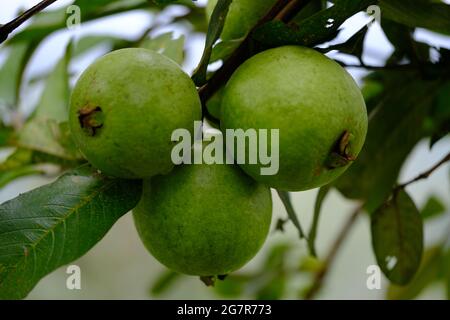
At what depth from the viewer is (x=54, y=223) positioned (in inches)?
39.1

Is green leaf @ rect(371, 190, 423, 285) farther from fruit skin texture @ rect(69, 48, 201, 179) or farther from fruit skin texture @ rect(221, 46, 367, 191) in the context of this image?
fruit skin texture @ rect(69, 48, 201, 179)

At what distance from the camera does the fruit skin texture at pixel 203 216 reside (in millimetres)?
1001

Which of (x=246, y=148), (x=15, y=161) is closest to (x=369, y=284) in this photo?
(x=246, y=148)

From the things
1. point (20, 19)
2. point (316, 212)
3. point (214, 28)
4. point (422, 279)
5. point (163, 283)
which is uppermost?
point (20, 19)

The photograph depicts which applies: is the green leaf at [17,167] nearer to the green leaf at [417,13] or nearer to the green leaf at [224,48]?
the green leaf at [224,48]

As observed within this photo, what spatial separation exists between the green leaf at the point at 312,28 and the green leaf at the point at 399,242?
54 cm

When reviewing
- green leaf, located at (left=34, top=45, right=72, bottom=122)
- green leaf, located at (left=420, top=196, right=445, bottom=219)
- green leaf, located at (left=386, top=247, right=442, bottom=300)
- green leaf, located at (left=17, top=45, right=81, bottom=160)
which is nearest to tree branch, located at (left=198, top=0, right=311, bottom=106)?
green leaf, located at (left=17, top=45, right=81, bottom=160)

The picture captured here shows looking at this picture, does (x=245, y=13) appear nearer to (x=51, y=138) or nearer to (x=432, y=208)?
(x=51, y=138)

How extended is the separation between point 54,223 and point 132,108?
0.72 ft

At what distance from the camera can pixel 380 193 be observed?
1.59 meters

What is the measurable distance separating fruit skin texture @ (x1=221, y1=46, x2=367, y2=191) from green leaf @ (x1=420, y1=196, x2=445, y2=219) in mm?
1445

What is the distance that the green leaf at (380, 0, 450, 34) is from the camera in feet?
3.57

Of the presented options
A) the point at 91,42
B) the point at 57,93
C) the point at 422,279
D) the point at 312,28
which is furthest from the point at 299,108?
the point at 91,42
